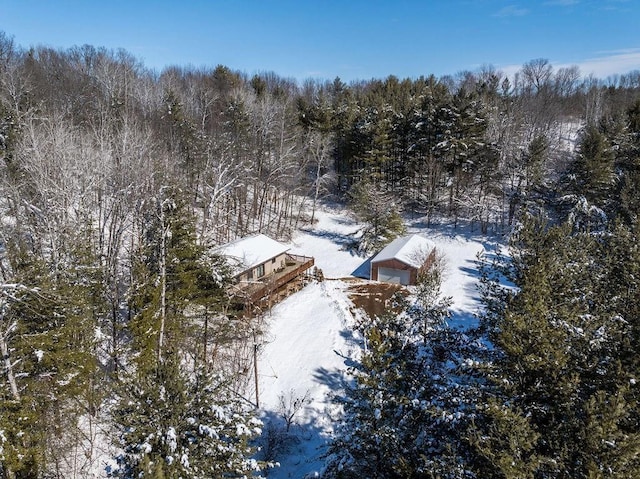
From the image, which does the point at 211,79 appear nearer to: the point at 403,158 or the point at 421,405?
the point at 403,158

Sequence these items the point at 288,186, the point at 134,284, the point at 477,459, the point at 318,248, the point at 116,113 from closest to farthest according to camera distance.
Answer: the point at 477,459
the point at 134,284
the point at 116,113
the point at 318,248
the point at 288,186

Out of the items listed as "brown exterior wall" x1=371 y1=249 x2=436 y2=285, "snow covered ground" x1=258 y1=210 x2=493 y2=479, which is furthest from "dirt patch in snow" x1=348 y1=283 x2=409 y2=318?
"brown exterior wall" x1=371 y1=249 x2=436 y2=285

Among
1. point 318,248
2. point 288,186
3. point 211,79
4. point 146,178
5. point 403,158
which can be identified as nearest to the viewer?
point 146,178

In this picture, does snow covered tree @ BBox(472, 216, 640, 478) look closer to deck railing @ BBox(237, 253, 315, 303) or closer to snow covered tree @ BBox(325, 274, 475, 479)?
snow covered tree @ BBox(325, 274, 475, 479)

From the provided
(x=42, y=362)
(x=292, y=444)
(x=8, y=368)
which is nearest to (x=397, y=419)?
(x=292, y=444)

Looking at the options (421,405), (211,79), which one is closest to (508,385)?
(421,405)

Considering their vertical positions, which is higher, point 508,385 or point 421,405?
point 508,385

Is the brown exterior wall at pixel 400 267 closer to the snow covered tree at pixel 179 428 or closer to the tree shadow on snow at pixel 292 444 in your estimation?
the tree shadow on snow at pixel 292 444
